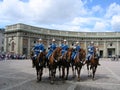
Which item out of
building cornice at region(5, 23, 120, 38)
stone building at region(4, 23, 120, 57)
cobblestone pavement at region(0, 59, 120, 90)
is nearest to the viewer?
cobblestone pavement at region(0, 59, 120, 90)

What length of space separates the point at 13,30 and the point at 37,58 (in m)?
52.3

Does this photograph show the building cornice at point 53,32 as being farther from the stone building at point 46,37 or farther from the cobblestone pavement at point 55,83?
the cobblestone pavement at point 55,83

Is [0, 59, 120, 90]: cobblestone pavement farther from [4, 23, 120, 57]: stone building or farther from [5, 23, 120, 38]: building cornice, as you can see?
[5, 23, 120, 38]: building cornice

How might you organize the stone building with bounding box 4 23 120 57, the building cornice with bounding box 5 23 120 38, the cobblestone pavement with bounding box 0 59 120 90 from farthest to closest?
the building cornice with bounding box 5 23 120 38 < the stone building with bounding box 4 23 120 57 < the cobblestone pavement with bounding box 0 59 120 90

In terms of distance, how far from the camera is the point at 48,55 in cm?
1327

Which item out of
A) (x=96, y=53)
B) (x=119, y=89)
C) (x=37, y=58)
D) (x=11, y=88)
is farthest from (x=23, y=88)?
(x=96, y=53)

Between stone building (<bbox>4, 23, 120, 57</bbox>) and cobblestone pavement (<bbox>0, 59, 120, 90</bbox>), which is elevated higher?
stone building (<bbox>4, 23, 120, 57</bbox>)

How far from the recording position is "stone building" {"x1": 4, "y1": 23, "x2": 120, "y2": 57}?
62625mm

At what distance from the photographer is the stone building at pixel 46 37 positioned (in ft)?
205

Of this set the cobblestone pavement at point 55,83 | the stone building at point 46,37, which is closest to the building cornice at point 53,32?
the stone building at point 46,37

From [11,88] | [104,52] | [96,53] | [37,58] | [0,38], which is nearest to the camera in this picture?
[11,88]

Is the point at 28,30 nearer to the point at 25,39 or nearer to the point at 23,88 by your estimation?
the point at 25,39

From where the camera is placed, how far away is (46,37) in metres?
70.6

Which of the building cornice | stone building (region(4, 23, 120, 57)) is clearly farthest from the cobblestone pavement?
the building cornice
